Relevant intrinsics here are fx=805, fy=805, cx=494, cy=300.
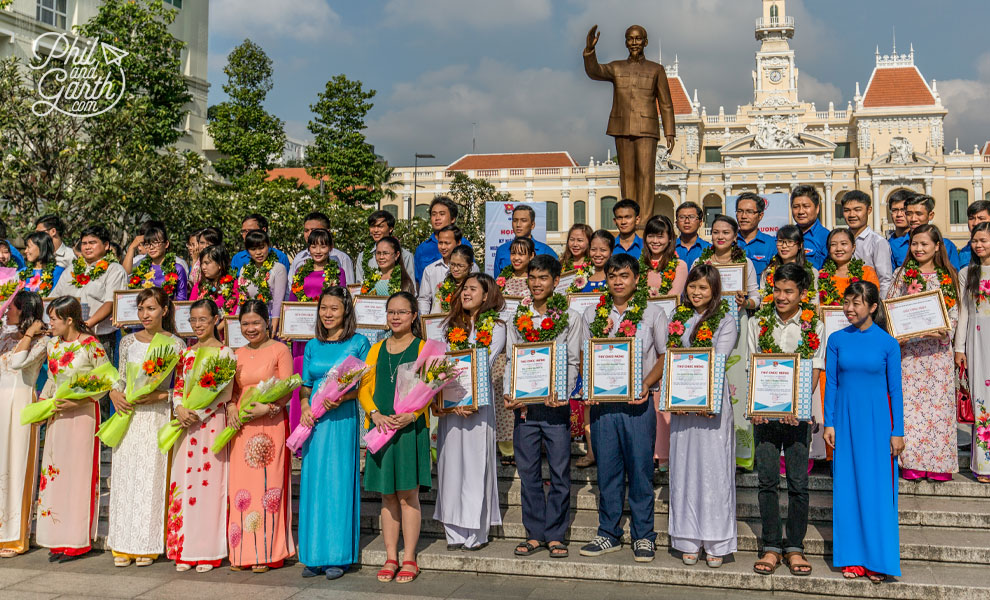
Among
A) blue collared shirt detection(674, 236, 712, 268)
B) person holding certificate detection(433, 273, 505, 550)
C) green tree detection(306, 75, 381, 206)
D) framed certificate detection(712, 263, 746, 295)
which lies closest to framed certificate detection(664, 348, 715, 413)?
person holding certificate detection(433, 273, 505, 550)

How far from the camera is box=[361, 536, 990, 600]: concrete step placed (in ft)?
14.9

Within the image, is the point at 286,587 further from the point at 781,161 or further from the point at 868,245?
the point at 781,161

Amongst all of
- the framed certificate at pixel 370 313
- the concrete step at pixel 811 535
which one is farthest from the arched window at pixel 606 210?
the concrete step at pixel 811 535

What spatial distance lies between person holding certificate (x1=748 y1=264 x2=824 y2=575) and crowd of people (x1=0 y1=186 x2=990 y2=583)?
14 millimetres

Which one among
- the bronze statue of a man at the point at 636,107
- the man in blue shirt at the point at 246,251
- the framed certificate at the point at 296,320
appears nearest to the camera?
the framed certificate at the point at 296,320

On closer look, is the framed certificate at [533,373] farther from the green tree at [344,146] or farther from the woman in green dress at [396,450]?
the green tree at [344,146]

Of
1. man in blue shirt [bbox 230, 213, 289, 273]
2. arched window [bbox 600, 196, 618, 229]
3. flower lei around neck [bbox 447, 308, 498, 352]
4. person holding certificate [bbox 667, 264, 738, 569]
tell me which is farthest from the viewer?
arched window [bbox 600, 196, 618, 229]

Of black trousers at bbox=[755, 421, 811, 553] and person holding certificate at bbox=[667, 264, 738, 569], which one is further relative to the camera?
person holding certificate at bbox=[667, 264, 738, 569]

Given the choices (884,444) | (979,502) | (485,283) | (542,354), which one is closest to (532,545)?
(542,354)

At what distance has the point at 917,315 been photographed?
5570mm

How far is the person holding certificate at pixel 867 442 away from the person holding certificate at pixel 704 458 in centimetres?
60

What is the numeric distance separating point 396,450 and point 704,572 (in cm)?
199

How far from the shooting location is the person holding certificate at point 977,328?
19.2 ft

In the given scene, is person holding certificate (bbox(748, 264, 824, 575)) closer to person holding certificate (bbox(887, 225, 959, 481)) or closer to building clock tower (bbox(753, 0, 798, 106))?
person holding certificate (bbox(887, 225, 959, 481))
